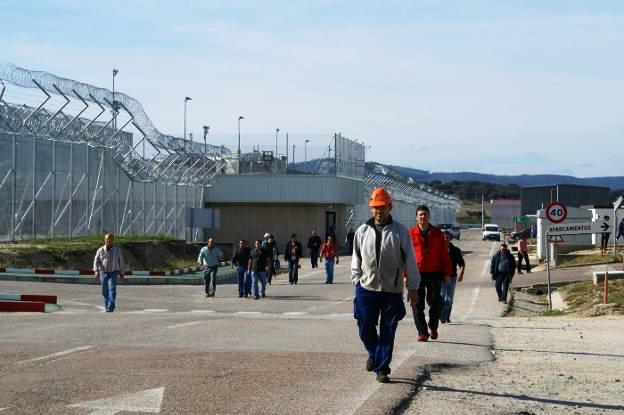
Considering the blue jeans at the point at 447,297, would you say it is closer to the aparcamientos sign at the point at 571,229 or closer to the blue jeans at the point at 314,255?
the aparcamientos sign at the point at 571,229

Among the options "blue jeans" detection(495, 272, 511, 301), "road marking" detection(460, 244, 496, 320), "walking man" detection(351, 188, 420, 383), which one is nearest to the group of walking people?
"walking man" detection(351, 188, 420, 383)

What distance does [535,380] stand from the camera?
32.0 feet

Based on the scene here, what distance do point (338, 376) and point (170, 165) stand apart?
4028cm

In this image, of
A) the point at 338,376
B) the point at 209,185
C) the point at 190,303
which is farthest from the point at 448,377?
the point at 209,185

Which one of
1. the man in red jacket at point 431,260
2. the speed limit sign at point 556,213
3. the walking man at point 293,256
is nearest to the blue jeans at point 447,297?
the man in red jacket at point 431,260

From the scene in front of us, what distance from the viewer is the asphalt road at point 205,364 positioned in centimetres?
805

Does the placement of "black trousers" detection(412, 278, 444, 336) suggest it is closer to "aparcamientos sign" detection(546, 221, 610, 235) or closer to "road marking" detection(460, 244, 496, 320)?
"road marking" detection(460, 244, 496, 320)

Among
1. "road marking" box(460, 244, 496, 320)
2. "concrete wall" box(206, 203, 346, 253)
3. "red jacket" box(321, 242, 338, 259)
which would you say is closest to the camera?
"road marking" box(460, 244, 496, 320)

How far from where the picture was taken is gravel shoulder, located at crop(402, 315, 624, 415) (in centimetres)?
824

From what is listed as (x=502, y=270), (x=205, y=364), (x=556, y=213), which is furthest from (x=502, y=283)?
(x=205, y=364)

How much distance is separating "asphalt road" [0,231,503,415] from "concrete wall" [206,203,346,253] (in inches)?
1656

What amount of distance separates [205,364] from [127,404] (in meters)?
2.24

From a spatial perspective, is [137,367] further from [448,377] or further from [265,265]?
[265,265]

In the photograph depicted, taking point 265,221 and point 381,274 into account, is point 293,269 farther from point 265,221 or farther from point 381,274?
point 265,221
